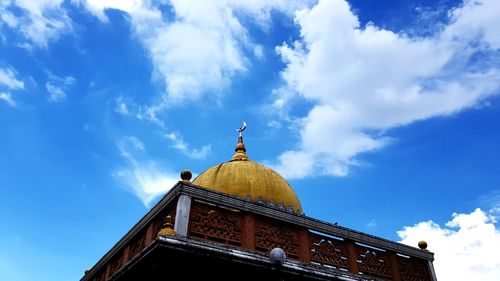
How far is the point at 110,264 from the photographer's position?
35.0 feet

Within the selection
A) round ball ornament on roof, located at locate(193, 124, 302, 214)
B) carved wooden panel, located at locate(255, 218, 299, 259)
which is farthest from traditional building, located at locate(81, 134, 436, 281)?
round ball ornament on roof, located at locate(193, 124, 302, 214)

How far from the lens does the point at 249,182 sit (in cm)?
1407

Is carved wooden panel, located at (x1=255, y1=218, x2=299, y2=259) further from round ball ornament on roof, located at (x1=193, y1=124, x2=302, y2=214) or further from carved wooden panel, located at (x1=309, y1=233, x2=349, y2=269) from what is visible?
round ball ornament on roof, located at (x1=193, y1=124, x2=302, y2=214)

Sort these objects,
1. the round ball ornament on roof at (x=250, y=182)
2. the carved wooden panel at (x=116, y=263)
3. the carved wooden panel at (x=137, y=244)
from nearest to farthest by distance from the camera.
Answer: the carved wooden panel at (x=137, y=244) < the carved wooden panel at (x=116, y=263) < the round ball ornament on roof at (x=250, y=182)

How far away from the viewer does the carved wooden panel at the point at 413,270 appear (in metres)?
10.5

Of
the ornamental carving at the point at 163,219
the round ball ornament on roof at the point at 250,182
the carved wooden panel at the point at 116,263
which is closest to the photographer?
the ornamental carving at the point at 163,219

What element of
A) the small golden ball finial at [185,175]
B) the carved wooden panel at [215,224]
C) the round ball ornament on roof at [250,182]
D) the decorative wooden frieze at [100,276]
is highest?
the round ball ornament on roof at [250,182]

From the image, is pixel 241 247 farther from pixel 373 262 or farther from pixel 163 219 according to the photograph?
pixel 373 262

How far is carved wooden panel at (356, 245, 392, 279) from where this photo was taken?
32.0 feet

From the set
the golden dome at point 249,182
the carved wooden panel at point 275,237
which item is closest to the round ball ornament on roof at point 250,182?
the golden dome at point 249,182

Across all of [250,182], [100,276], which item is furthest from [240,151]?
[100,276]

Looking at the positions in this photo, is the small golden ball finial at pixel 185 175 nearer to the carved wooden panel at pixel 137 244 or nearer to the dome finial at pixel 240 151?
the carved wooden panel at pixel 137 244

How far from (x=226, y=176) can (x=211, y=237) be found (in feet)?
20.0

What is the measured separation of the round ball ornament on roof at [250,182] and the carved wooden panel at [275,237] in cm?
420
